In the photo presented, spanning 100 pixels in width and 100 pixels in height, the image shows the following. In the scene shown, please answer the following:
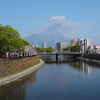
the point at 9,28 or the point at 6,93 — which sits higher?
the point at 9,28

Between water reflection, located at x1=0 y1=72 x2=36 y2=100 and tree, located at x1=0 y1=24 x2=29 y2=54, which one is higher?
tree, located at x1=0 y1=24 x2=29 y2=54

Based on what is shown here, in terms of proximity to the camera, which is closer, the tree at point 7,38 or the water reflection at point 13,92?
the water reflection at point 13,92

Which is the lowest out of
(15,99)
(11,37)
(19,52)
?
(15,99)

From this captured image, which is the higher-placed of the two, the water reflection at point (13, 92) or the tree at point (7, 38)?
the tree at point (7, 38)

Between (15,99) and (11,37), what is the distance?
2304cm

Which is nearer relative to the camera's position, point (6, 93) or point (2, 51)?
point (6, 93)

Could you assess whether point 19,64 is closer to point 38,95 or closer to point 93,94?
point 38,95

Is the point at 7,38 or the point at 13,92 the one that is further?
the point at 7,38

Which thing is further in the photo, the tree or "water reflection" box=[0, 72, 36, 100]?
the tree

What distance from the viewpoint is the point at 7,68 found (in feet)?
97.3

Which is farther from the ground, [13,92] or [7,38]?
[7,38]

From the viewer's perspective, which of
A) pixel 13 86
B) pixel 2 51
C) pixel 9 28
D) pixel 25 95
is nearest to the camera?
pixel 25 95

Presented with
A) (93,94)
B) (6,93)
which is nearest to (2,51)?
(6,93)

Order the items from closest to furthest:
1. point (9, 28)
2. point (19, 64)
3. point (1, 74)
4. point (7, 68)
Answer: point (1, 74)
point (7, 68)
point (19, 64)
point (9, 28)
